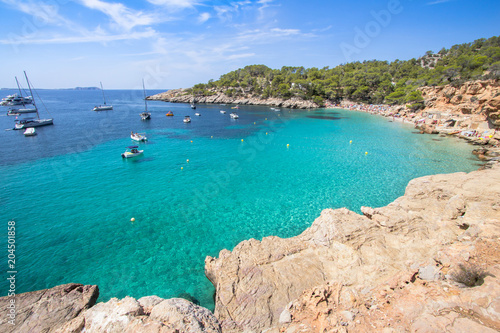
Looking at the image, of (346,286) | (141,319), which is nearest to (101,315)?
(141,319)

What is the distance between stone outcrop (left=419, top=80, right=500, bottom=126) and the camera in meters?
33.6

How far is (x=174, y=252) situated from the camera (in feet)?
41.9

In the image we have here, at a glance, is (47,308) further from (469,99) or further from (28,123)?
(469,99)

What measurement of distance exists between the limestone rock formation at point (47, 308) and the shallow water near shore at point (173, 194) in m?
2.50

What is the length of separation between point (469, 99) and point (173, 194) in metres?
59.2

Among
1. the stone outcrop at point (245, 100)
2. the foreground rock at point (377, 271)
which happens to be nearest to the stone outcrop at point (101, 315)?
A: the foreground rock at point (377, 271)

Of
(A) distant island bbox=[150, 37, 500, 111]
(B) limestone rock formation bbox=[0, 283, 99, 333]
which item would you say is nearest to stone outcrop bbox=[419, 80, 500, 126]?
(A) distant island bbox=[150, 37, 500, 111]

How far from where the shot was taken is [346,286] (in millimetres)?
7352

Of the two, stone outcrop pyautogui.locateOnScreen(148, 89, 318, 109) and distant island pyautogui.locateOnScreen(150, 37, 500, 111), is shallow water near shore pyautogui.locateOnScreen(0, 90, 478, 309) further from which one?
stone outcrop pyautogui.locateOnScreen(148, 89, 318, 109)

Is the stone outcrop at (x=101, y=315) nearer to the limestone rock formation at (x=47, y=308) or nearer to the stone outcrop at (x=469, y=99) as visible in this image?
the limestone rock formation at (x=47, y=308)

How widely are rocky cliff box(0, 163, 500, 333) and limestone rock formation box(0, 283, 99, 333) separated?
0.03 metres

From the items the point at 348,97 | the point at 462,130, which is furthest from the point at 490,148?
the point at 348,97

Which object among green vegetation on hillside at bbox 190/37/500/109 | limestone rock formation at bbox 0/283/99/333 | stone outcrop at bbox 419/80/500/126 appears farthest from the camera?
green vegetation on hillside at bbox 190/37/500/109

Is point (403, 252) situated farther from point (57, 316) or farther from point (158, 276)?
point (57, 316)
